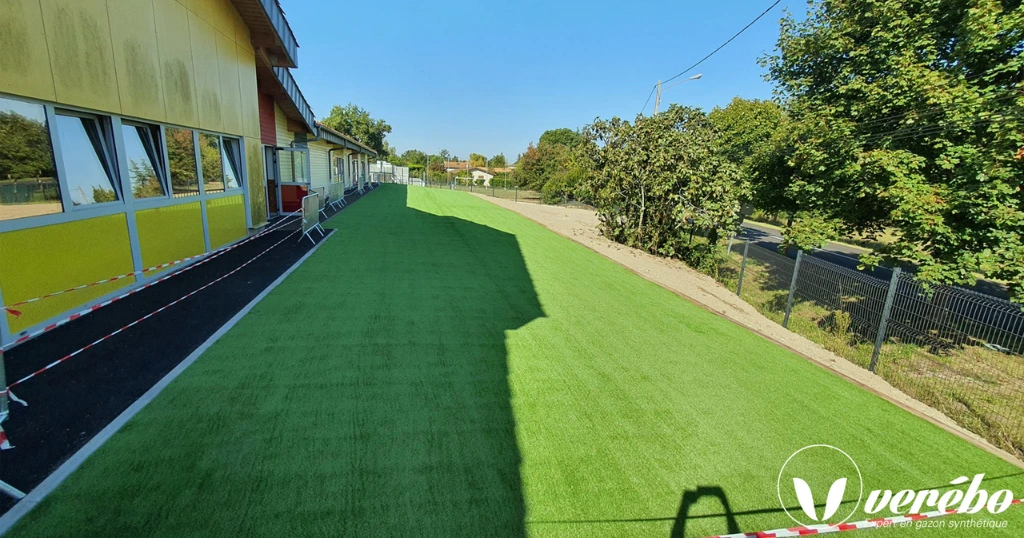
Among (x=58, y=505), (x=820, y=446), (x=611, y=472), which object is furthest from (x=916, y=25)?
(x=58, y=505)

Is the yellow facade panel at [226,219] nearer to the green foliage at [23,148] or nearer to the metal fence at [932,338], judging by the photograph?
the green foliage at [23,148]

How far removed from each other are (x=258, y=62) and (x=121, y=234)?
7548 millimetres

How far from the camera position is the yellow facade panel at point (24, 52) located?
384 centimetres

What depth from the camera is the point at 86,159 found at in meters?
5.16

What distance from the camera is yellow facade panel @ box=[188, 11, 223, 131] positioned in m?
7.64

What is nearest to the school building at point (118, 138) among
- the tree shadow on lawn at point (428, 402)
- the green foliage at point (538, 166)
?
the tree shadow on lawn at point (428, 402)

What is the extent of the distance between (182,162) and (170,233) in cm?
150

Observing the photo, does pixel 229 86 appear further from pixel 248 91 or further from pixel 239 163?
pixel 239 163

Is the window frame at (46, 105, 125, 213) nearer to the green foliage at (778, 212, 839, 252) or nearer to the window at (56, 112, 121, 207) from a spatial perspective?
the window at (56, 112, 121, 207)

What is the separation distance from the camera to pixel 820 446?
3652mm

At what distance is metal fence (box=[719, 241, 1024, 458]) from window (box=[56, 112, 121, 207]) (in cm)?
1063

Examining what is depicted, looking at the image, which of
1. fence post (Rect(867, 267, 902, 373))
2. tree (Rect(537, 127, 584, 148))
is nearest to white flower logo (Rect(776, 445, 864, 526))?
fence post (Rect(867, 267, 902, 373))

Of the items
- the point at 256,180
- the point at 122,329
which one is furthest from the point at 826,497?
the point at 256,180

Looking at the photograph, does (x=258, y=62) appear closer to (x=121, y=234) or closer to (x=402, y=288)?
(x=121, y=234)
